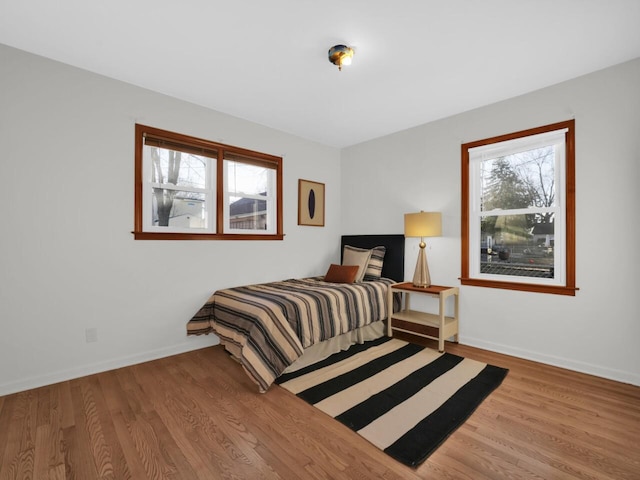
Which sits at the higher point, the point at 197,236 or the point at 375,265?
the point at 197,236

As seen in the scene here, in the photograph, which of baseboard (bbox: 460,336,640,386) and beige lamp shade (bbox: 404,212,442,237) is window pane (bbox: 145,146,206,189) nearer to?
beige lamp shade (bbox: 404,212,442,237)

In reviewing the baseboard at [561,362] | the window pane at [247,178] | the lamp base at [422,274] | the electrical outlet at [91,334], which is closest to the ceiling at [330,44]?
the window pane at [247,178]

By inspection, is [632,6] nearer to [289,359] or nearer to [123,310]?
[289,359]

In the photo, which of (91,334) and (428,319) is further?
(428,319)

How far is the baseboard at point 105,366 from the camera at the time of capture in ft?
7.82

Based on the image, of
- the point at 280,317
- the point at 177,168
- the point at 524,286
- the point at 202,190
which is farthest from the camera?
the point at 202,190

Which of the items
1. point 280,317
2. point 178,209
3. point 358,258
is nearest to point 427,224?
point 358,258

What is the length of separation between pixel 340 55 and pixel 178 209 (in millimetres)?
2156

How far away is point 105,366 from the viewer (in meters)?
2.75

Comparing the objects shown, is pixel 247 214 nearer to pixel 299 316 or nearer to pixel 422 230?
pixel 299 316

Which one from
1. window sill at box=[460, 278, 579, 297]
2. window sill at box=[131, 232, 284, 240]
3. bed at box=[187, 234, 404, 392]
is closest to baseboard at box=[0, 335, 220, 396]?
bed at box=[187, 234, 404, 392]

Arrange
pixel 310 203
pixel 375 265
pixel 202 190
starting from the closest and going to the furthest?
pixel 202 190 < pixel 375 265 < pixel 310 203

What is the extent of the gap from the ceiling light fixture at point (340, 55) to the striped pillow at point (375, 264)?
235 cm

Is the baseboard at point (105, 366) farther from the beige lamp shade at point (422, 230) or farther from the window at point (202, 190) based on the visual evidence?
the beige lamp shade at point (422, 230)
